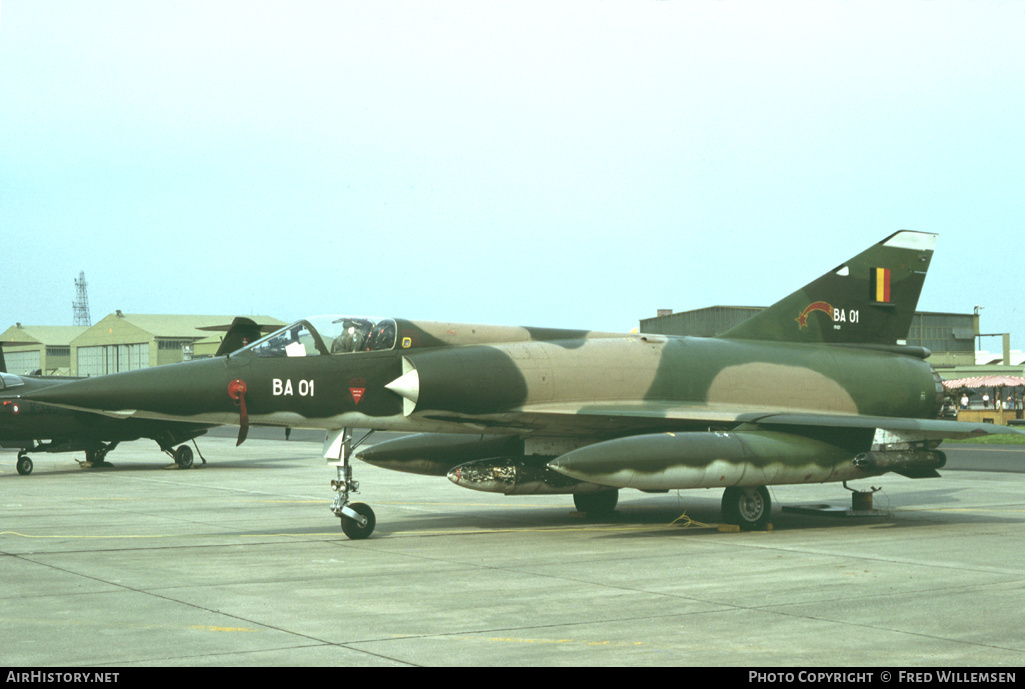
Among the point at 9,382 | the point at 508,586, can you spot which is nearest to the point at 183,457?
the point at 9,382

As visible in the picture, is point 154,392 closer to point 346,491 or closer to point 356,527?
point 346,491

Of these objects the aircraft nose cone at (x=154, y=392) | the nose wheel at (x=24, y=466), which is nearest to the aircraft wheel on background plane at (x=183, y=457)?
the nose wheel at (x=24, y=466)

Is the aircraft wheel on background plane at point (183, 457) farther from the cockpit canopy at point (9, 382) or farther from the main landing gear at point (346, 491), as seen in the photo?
the main landing gear at point (346, 491)

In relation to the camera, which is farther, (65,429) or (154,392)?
(65,429)

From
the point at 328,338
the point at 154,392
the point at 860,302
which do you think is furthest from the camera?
the point at 860,302

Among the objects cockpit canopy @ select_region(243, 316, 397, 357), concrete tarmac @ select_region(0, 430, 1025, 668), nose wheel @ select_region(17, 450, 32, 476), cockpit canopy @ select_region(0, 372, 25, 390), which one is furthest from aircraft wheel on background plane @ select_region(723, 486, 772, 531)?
nose wheel @ select_region(17, 450, 32, 476)

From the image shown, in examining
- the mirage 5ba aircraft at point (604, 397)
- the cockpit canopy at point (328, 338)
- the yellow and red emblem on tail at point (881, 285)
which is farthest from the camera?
the yellow and red emblem on tail at point (881, 285)

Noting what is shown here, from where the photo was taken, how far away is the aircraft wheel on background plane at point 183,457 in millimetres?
27984

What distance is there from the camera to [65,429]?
26.3 m

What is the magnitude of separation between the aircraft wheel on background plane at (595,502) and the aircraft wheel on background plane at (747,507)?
2.08 m

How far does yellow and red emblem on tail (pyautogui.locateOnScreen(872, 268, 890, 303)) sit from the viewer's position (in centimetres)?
1678

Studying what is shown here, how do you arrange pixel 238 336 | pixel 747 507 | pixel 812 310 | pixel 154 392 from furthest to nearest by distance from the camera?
pixel 812 310 < pixel 747 507 < pixel 238 336 < pixel 154 392

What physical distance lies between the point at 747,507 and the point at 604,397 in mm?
2459
